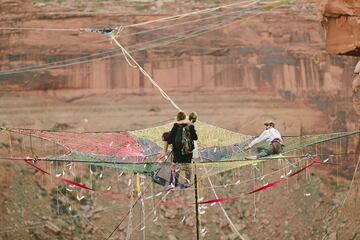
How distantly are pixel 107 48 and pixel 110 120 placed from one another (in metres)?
1.76

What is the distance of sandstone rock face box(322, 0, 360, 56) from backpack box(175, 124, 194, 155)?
171 centimetres

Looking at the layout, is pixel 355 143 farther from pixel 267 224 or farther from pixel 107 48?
pixel 107 48

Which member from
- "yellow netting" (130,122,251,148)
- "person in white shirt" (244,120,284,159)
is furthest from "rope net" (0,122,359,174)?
"person in white shirt" (244,120,284,159)

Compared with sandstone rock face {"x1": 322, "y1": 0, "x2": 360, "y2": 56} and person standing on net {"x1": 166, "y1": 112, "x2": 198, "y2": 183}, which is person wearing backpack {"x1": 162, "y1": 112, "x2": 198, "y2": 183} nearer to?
person standing on net {"x1": 166, "y1": 112, "x2": 198, "y2": 183}

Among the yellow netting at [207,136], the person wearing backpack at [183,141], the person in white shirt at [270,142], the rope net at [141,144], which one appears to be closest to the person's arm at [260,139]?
the person in white shirt at [270,142]

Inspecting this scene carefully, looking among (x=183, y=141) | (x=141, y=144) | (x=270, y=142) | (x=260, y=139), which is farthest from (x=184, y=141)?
(x=141, y=144)

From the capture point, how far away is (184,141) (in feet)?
29.0

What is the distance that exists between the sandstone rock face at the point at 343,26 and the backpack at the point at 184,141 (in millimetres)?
1705

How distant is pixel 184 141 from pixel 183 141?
0.4 inches

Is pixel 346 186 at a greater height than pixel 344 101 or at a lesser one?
lesser

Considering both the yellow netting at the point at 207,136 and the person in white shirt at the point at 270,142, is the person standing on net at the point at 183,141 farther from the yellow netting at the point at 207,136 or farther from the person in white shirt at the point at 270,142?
the yellow netting at the point at 207,136

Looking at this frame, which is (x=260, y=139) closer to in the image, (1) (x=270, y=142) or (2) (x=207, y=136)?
(1) (x=270, y=142)

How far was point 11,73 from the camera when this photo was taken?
20.8m

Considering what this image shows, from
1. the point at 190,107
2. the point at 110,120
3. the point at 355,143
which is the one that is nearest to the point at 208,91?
the point at 190,107
